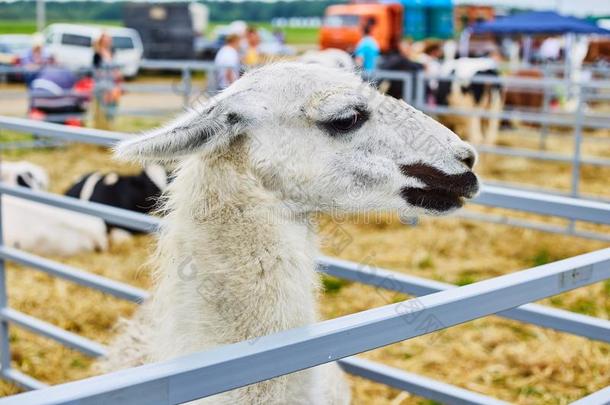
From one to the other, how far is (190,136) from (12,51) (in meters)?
23.8

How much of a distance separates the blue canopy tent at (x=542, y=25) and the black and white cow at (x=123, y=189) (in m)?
11.1

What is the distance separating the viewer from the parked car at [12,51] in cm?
2120

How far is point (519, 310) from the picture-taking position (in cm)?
236

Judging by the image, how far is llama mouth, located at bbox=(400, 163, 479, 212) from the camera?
2.18m

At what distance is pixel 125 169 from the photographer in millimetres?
9195

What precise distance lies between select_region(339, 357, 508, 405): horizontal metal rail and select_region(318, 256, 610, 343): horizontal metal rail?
0.30 m

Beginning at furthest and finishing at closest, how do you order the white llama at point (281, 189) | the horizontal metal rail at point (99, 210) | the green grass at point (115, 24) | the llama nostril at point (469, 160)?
the green grass at point (115, 24)
the horizontal metal rail at point (99, 210)
the llama nostril at point (469, 160)
the white llama at point (281, 189)

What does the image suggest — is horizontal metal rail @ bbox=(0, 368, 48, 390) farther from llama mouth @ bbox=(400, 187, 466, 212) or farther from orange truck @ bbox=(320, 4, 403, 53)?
orange truck @ bbox=(320, 4, 403, 53)

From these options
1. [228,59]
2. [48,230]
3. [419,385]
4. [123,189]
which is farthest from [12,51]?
[419,385]

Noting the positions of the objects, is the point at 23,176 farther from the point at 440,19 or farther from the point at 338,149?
the point at 440,19

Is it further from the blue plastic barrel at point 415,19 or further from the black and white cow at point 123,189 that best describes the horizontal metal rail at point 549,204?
the blue plastic barrel at point 415,19

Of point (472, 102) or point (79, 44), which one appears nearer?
point (472, 102)

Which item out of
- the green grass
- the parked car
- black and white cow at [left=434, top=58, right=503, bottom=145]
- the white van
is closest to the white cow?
black and white cow at [left=434, top=58, right=503, bottom=145]

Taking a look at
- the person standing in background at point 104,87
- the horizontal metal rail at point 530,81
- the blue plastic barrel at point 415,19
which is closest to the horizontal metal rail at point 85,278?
the horizontal metal rail at point 530,81
